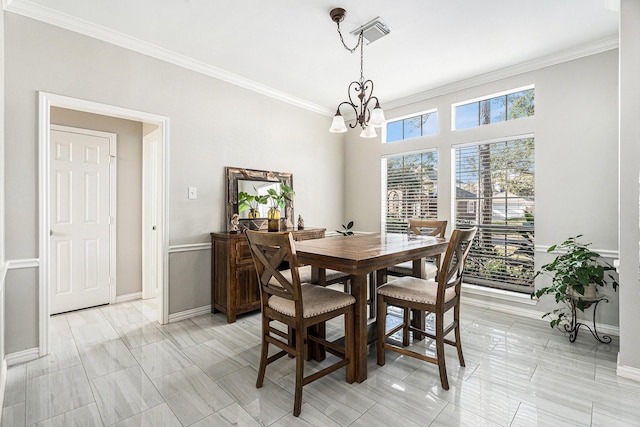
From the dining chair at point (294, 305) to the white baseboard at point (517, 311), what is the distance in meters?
2.30

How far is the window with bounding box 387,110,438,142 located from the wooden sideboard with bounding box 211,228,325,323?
2.74m

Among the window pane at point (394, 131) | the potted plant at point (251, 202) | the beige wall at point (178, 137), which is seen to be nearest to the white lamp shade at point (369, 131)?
the potted plant at point (251, 202)

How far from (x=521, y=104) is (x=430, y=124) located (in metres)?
1.05

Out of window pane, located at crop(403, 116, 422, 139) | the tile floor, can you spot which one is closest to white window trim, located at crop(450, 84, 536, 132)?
window pane, located at crop(403, 116, 422, 139)

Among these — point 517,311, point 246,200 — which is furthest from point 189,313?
point 517,311

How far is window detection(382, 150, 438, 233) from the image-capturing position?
13.4ft

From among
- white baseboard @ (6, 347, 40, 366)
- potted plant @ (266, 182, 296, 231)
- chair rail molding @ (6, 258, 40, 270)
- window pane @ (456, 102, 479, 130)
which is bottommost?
white baseboard @ (6, 347, 40, 366)

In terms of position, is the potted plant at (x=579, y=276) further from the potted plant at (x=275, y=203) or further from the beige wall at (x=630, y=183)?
the potted plant at (x=275, y=203)

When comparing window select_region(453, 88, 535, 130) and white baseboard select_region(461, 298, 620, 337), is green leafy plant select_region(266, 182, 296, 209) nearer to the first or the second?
window select_region(453, 88, 535, 130)

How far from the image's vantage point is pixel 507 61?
320 cm

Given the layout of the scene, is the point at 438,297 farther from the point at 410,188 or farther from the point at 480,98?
the point at 480,98

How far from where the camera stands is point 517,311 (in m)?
3.32

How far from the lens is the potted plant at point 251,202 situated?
3.50 m

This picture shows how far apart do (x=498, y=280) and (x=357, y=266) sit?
2648 millimetres
